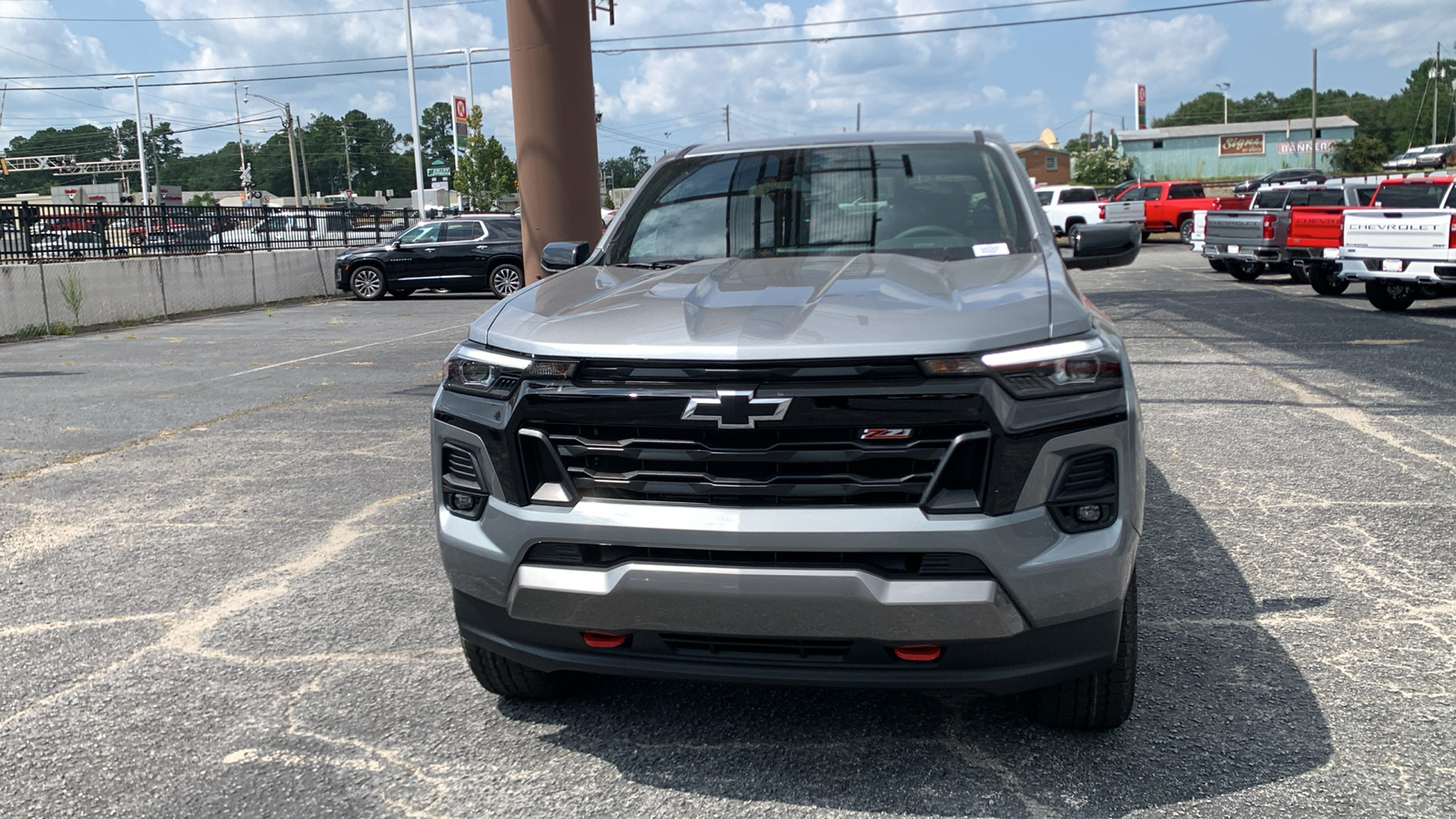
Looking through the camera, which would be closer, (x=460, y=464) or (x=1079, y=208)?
(x=460, y=464)

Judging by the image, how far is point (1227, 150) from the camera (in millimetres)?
100250

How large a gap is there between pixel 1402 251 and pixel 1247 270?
6.42 metres

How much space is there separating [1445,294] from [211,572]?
58.0 feet

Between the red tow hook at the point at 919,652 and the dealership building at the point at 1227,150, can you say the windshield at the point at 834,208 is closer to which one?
the red tow hook at the point at 919,652

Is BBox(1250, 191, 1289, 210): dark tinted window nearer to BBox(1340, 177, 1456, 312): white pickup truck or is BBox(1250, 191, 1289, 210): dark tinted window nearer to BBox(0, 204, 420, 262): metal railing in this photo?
BBox(1340, 177, 1456, 312): white pickup truck

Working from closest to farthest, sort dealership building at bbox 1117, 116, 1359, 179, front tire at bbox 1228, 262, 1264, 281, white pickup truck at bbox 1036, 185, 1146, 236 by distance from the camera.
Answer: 1. front tire at bbox 1228, 262, 1264, 281
2. white pickup truck at bbox 1036, 185, 1146, 236
3. dealership building at bbox 1117, 116, 1359, 179

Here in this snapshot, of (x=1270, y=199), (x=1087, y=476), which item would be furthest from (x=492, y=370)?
(x=1270, y=199)

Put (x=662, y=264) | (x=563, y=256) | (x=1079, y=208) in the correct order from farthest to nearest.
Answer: (x=1079, y=208), (x=563, y=256), (x=662, y=264)

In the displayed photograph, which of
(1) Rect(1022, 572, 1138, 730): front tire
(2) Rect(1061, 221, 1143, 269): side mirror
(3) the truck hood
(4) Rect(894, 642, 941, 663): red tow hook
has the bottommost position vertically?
(1) Rect(1022, 572, 1138, 730): front tire

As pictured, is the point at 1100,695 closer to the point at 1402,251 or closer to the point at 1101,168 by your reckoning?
the point at 1402,251

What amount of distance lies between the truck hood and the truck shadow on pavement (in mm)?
945

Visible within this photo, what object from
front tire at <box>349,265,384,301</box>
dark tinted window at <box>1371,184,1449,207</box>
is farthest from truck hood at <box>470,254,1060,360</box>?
front tire at <box>349,265,384,301</box>

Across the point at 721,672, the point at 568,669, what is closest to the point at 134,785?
the point at 568,669

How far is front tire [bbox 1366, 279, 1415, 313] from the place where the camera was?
1580cm
